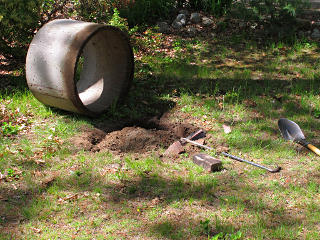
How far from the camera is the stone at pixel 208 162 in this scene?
176 inches

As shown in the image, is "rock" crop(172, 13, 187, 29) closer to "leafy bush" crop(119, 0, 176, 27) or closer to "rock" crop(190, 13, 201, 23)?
"rock" crop(190, 13, 201, 23)

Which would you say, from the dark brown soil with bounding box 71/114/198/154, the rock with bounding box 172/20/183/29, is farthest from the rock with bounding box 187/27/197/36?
the dark brown soil with bounding box 71/114/198/154

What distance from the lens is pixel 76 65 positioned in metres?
5.12

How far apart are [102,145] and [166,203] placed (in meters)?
1.36

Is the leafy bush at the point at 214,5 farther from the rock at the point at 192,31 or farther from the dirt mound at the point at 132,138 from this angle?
the dirt mound at the point at 132,138

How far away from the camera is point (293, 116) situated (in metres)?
5.74

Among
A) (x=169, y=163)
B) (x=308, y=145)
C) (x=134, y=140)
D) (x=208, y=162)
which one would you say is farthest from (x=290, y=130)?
(x=134, y=140)

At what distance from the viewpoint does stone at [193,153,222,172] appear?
4.46 meters

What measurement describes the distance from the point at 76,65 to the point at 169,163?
5.43 feet

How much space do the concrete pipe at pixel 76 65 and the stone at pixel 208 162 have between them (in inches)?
66.5

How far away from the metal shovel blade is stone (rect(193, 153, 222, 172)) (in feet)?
3.62

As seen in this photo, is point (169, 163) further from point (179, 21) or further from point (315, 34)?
point (315, 34)

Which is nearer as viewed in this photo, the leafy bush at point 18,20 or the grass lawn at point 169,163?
the grass lawn at point 169,163

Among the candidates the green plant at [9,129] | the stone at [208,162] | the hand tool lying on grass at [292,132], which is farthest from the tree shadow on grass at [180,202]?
the green plant at [9,129]
